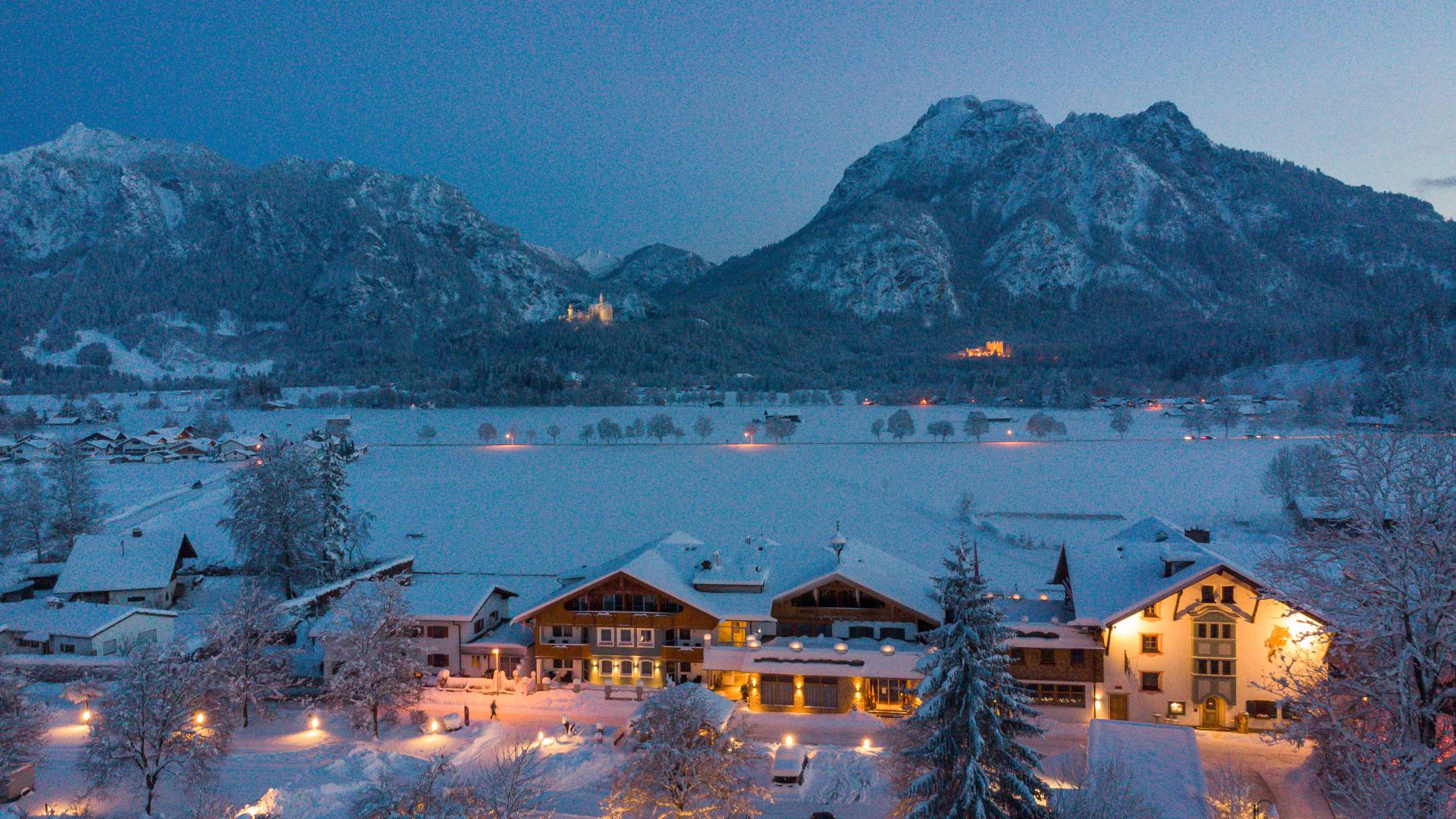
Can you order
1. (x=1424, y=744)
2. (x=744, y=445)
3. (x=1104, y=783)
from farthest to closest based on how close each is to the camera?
(x=744, y=445) → (x=1104, y=783) → (x=1424, y=744)

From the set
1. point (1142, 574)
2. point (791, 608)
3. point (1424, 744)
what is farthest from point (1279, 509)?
point (1424, 744)

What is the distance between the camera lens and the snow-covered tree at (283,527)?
3816 centimetres

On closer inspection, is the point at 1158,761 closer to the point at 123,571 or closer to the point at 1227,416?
the point at 123,571

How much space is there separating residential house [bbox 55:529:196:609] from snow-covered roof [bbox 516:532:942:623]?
1909 cm

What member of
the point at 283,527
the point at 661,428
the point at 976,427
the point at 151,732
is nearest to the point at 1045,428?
the point at 976,427

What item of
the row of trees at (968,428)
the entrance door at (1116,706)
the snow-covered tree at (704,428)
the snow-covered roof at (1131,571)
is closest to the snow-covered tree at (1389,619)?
the snow-covered roof at (1131,571)

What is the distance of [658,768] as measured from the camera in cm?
1761

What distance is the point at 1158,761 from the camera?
18672mm

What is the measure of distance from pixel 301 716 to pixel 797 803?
51.2ft

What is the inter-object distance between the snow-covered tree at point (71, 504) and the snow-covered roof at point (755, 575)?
32305mm

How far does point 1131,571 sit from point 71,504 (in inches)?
2047

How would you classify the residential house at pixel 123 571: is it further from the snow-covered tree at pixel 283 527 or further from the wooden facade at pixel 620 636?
the wooden facade at pixel 620 636

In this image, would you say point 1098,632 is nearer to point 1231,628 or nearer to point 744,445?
point 1231,628

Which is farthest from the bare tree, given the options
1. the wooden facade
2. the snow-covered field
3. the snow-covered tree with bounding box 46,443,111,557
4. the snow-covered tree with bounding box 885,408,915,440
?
the snow-covered tree with bounding box 885,408,915,440
